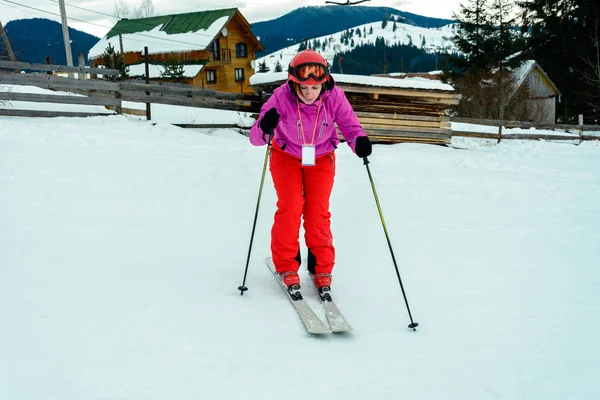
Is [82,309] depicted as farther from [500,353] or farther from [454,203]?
[454,203]

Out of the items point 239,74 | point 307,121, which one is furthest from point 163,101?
point 239,74

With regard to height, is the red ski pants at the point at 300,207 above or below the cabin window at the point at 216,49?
below

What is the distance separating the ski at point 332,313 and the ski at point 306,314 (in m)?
0.07

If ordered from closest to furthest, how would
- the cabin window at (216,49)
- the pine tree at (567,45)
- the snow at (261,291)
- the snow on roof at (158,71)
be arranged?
the snow at (261,291)
the pine tree at (567,45)
the snow on roof at (158,71)
the cabin window at (216,49)

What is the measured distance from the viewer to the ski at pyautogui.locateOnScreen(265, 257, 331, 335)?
2.99 m

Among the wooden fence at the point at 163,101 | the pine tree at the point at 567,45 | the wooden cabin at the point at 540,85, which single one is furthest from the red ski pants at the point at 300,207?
the pine tree at the point at 567,45

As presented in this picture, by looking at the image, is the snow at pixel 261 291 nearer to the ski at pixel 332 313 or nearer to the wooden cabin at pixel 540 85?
the ski at pixel 332 313

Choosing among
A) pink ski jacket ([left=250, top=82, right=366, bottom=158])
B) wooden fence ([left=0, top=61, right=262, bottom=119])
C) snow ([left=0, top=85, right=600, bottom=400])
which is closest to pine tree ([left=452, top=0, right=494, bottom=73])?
wooden fence ([left=0, top=61, right=262, bottom=119])

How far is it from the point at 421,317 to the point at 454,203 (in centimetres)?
394

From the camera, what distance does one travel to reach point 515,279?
4094 mm

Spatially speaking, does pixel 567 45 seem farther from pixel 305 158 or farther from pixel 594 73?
pixel 305 158

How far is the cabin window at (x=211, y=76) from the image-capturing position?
35.9 m

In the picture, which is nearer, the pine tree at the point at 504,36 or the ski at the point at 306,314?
the ski at the point at 306,314

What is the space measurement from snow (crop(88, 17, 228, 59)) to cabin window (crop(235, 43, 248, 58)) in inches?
120
